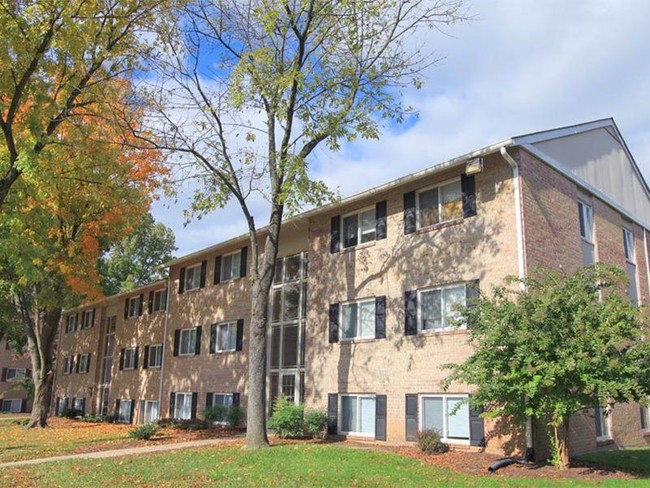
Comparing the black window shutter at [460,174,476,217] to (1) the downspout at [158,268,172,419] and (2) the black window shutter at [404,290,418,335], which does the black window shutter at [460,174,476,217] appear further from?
(1) the downspout at [158,268,172,419]

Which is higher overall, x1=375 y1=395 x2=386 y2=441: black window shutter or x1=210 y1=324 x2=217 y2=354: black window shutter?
x1=210 y1=324 x2=217 y2=354: black window shutter

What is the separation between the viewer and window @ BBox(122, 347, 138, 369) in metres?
31.9

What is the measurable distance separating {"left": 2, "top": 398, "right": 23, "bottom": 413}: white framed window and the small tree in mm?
60816

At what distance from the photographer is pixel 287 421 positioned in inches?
689

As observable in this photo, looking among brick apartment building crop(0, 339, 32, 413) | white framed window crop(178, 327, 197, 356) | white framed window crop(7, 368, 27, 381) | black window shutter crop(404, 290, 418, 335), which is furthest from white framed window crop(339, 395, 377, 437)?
white framed window crop(7, 368, 27, 381)

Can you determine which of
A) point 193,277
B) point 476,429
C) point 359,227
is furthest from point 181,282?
point 476,429

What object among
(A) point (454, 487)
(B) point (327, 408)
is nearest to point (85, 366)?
(B) point (327, 408)

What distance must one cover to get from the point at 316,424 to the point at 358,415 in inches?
50.9

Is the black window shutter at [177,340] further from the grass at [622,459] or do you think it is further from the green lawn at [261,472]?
the grass at [622,459]

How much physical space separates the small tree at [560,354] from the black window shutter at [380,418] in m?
4.66

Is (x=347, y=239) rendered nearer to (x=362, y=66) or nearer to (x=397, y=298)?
(x=397, y=298)

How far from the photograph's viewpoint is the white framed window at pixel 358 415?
17078 millimetres

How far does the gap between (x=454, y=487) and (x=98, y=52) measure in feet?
39.3

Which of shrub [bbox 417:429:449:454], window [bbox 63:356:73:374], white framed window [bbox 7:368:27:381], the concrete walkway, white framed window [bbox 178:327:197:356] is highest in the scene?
white framed window [bbox 178:327:197:356]
